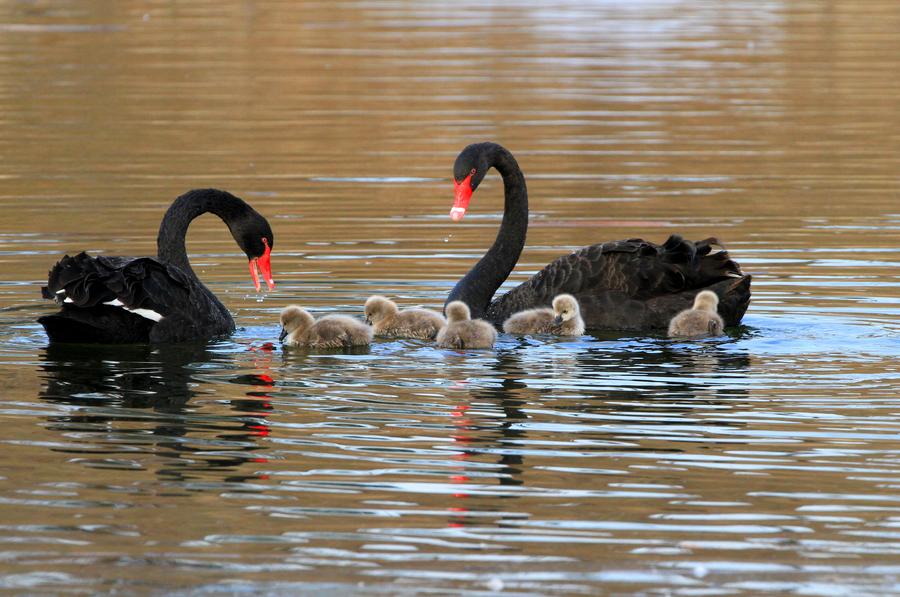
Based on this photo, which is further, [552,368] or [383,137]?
[383,137]

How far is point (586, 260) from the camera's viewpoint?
1008cm

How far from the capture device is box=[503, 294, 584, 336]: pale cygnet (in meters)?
9.52

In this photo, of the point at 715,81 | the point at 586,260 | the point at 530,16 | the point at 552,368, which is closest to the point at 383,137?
the point at 715,81

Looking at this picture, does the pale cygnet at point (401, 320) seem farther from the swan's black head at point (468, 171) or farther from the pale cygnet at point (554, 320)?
the swan's black head at point (468, 171)

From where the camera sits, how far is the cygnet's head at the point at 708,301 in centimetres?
959

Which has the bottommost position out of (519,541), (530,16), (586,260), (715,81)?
(519,541)

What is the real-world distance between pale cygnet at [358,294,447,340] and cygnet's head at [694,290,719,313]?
61.3 inches

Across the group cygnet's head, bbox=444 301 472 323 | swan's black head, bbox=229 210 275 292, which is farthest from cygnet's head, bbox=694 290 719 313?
swan's black head, bbox=229 210 275 292

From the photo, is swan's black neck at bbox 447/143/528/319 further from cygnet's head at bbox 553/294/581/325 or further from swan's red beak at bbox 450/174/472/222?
cygnet's head at bbox 553/294/581/325

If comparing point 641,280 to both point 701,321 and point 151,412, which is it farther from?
point 151,412

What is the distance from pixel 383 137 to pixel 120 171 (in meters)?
3.88

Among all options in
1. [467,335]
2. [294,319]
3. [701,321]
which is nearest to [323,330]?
[294,319]

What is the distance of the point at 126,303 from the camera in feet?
29.4

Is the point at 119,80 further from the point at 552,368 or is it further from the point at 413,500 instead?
the point at 413,500
